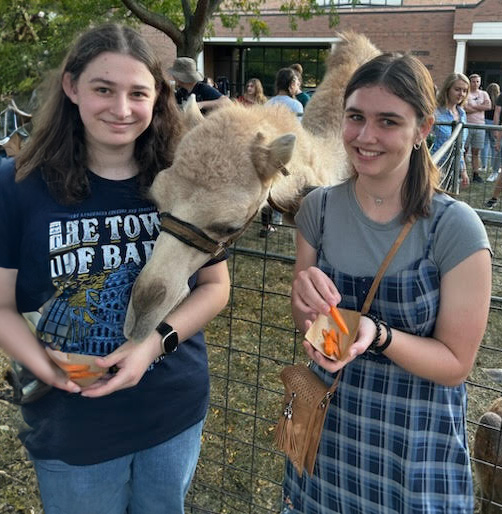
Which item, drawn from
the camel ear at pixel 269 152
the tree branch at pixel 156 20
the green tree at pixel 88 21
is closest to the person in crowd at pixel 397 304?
the camel ear at pixel 269 152

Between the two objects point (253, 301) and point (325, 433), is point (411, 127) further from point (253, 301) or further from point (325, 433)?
point (253, 301)

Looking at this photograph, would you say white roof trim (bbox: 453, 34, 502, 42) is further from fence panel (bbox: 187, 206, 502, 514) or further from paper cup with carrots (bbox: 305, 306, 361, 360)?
paper cup with carrots (bbox: 305, 306, 361, 360)

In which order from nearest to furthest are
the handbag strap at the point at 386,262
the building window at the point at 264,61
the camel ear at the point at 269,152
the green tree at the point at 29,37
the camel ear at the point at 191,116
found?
the handbag strap at the point at 386,262
the camel ear at the point at 269,152
the camel ear at the point at 191,116
the green tree at the point at 29,37
the building window at the point at 264,61

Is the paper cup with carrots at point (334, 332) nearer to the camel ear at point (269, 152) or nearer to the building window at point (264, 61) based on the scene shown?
the camel ear at point (269, 152)

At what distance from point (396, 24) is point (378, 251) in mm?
26728

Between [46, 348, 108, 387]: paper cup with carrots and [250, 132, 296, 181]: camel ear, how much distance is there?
983 millimetres

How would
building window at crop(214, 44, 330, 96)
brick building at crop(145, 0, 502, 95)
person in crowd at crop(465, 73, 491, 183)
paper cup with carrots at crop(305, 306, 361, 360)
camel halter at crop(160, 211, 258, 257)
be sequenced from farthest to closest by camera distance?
building window at crop(214, 44, 330, 96)
brick building at crop(145, 0, 502, 95)
person in crowd at crop(465, 73, 491, 183)
camel halter at crop(160, 211, 258, 257)
paper cup with carrots at crop(305, 306, 361, 360)

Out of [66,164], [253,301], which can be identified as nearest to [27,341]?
[66,164]

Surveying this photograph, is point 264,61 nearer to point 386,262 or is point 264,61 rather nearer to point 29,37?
point 29,37

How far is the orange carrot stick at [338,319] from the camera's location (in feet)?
5.11

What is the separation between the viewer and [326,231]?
1817 millimetres

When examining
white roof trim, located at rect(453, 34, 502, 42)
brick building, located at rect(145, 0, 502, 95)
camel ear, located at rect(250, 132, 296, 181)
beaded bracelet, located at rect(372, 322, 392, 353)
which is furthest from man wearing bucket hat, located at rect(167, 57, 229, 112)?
white roof trim, located at rect(453, 34, 502, 42)

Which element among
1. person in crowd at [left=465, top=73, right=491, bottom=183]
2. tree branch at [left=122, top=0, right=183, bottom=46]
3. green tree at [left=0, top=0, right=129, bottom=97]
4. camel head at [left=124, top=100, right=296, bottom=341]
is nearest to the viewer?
camel head at [left=124, top=100, right=296, bottom=341]

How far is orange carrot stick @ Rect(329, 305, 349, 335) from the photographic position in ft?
5.11
